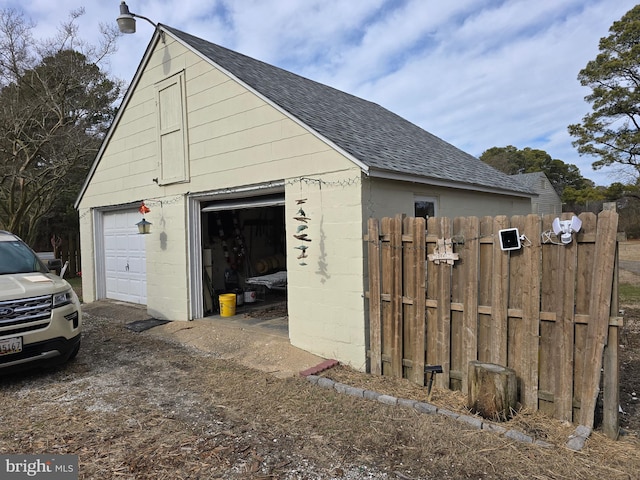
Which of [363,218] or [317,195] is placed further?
[317,195]

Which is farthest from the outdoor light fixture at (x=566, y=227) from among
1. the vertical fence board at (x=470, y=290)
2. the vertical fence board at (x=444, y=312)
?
the vertical fence board at (x=444, y=312)

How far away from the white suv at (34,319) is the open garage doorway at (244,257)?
10.3ft

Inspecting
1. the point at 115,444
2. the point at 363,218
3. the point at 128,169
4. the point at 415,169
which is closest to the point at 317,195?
the point at 363,218

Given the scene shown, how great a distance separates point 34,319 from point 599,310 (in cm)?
601

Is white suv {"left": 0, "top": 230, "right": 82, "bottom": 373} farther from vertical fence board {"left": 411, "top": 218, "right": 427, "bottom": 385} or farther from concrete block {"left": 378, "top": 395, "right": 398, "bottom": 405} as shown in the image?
vertical fence board {"left": 411, "top": 218, "right": 427, "bottom": 385}

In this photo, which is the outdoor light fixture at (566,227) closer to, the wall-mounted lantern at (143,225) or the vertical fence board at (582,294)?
the vertical fence board at (582,294)

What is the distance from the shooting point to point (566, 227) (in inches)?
143

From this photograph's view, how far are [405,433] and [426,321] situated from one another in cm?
141

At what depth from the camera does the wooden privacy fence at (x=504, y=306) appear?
140 inches

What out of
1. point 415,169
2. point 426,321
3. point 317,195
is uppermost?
point 415,169

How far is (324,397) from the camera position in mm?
4426

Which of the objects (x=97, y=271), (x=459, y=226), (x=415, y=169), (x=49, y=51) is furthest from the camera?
(x=49, y=51)

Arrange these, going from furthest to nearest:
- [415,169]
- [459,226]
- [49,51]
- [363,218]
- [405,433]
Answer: [49,51] < [415,169] < [363,218] < [459,226] < [405,433]

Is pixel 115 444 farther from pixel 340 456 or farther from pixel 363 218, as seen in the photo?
pixel 363 218
